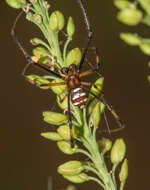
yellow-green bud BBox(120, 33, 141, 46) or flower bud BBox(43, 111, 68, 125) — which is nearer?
yellow-green bud BBox(120, 33, 141, 46)

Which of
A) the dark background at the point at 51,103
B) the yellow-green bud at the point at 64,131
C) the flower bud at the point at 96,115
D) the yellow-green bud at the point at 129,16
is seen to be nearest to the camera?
the yellow-green bud at the point at 129,16

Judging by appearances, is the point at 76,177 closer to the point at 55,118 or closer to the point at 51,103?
the point at 55,118

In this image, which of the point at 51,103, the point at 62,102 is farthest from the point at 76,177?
the point at 51,103

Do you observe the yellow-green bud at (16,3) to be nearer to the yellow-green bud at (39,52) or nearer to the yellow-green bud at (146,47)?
the yellow-green bud at (39,52)

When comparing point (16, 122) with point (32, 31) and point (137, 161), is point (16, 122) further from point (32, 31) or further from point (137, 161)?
point (137, 161)

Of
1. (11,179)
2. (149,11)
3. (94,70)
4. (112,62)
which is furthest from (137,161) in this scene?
(149,11)

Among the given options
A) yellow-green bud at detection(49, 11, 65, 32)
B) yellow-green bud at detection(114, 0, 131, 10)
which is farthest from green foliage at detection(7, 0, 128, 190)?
yellow-green bud at detection(114, 0, 131, 10)

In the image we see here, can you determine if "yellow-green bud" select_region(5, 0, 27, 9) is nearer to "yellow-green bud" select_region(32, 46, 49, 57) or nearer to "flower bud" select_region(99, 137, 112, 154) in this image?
"yellow-green bud" select_region(32, 46, 49, 57)

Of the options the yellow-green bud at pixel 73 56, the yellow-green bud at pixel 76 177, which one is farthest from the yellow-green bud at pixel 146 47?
the yellow-green bud at pixel 76 177
